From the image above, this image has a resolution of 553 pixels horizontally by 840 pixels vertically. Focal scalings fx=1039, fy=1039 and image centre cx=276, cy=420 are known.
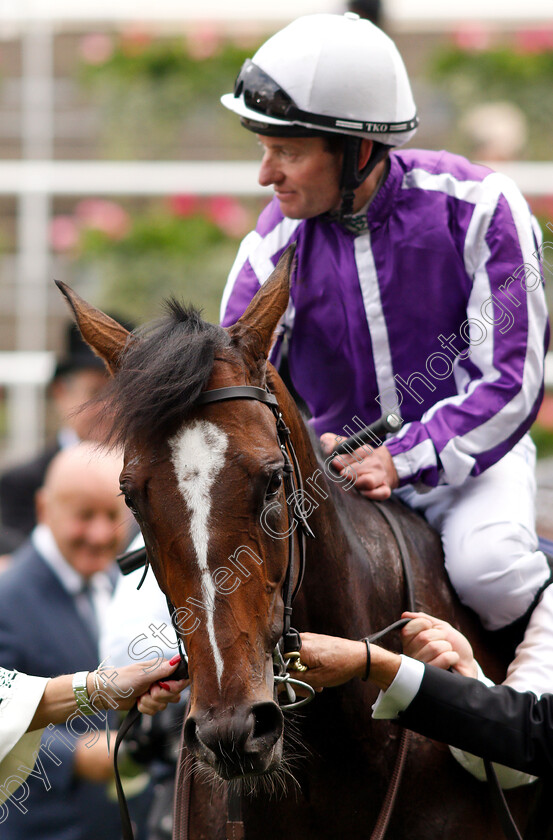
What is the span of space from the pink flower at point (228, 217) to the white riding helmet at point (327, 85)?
17.5 feet

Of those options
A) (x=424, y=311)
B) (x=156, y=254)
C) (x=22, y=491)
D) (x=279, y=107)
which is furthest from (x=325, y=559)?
(x=156, y=254)

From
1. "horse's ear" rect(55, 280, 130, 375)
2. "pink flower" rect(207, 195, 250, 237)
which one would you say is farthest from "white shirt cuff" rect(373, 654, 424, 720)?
"pink flower" rect(207, 195, 250, 237)

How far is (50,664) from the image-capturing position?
408 cm

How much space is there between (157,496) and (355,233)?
1.22 meters

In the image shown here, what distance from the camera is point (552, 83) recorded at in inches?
324

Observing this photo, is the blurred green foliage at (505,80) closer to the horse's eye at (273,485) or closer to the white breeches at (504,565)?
the white breeches at (504,565)

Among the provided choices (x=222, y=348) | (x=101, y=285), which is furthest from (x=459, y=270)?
(x=101, y=285)

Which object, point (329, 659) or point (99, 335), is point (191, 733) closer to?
point (329, 659)

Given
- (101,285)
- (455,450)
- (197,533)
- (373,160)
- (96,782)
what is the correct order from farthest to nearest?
(101,285)
(96,782)
(373,160)
(455,450)
(197,533)

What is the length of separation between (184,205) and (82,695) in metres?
6.40

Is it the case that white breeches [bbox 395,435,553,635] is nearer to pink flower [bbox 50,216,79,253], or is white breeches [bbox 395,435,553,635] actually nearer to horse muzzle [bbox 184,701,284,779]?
horse muzzle [bbox 184,701,284,779]

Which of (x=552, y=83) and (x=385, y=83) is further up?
(x=385, y=83)

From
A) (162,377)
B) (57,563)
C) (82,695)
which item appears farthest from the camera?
(57,563)

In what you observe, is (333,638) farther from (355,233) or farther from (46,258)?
(46,258)
